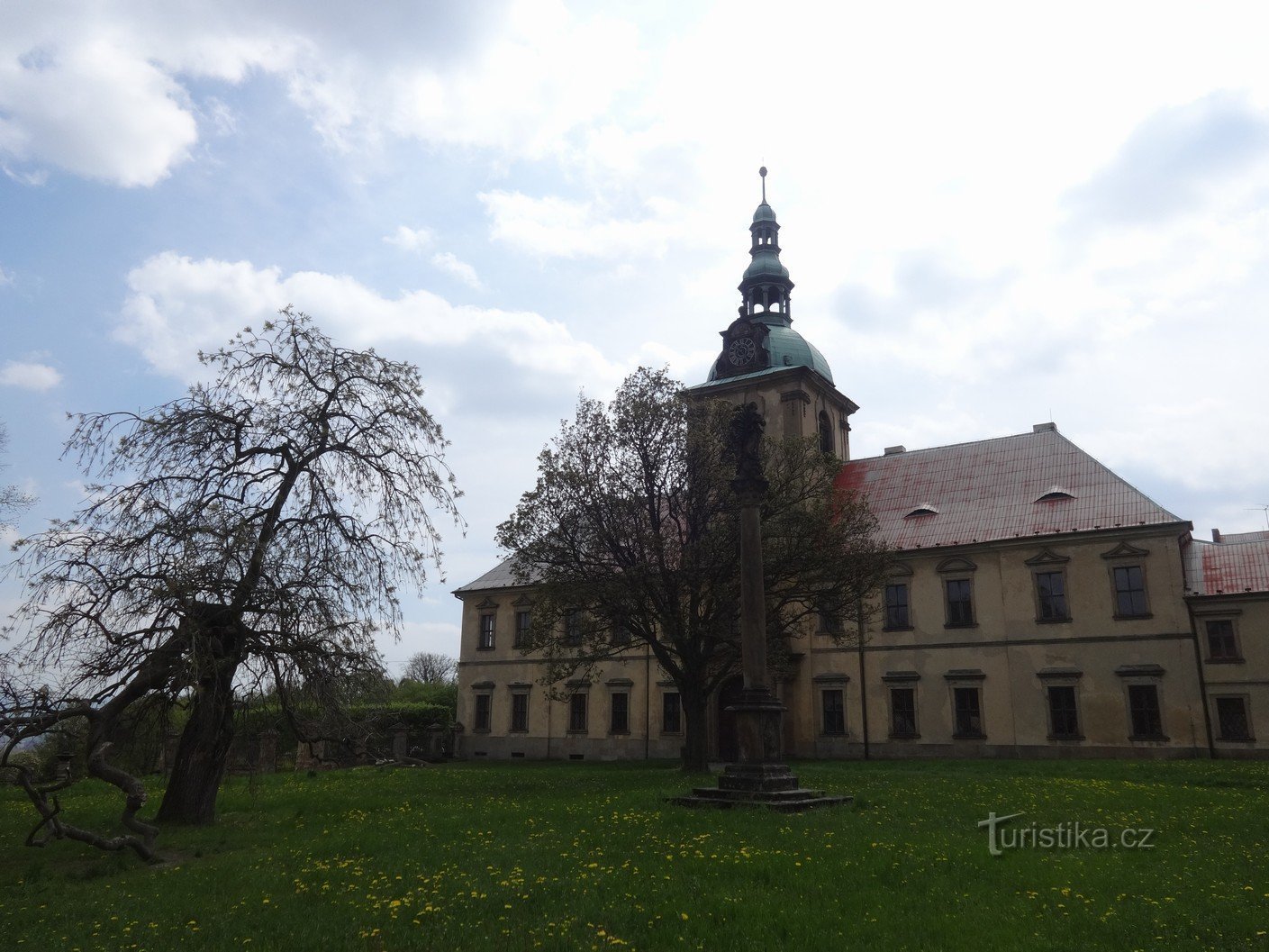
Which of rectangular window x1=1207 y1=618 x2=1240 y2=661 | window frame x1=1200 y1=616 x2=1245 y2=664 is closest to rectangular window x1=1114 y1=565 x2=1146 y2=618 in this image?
window frame x1=1200 y1=616 x2=1245 y2=664

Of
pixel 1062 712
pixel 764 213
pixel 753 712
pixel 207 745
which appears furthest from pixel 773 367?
pixel 207 745

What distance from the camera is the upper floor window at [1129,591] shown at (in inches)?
1261

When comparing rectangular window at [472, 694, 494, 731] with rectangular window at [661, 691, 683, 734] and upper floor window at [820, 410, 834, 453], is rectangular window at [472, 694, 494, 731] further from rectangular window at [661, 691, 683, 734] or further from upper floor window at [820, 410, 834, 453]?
upper floor window at [820, 410, 834, 453]

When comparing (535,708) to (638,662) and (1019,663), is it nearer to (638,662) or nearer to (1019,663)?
(638,662)

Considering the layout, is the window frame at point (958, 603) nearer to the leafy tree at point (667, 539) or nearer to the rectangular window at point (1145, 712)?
the rectangular window at point (1145, 712)

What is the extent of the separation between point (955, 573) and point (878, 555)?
971 cm

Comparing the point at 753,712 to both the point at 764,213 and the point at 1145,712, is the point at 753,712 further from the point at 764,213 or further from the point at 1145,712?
the point at 764,213

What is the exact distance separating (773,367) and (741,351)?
199cm

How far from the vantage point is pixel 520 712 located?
44.8 metres

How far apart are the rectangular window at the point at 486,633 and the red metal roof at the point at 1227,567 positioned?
102 ft

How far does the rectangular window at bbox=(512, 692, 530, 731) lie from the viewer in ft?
146

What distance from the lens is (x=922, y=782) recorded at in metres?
21.0

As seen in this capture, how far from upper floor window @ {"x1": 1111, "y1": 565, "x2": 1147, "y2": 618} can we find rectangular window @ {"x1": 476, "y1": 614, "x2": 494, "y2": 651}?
28.9m

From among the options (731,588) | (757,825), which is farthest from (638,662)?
(757,825)
